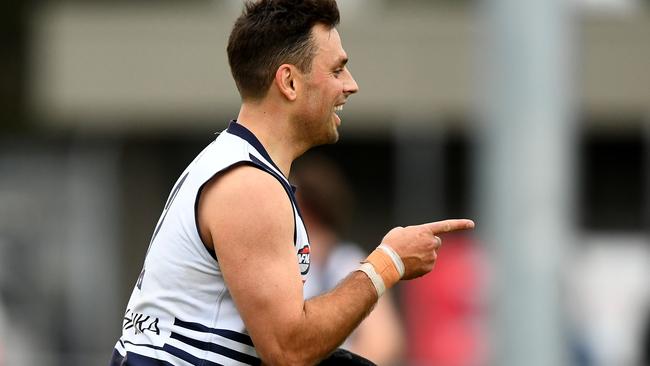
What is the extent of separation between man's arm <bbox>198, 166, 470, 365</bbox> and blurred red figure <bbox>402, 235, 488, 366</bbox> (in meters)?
10.0

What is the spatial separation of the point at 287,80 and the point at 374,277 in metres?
0.57

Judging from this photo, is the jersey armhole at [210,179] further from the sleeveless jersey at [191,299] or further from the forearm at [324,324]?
the forearm at [324,324]

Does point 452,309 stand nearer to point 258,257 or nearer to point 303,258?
point 303,258

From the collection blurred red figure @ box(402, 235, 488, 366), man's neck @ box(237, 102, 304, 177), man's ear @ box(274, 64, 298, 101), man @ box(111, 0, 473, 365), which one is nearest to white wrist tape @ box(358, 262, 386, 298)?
man @ box(111, 0, 473, 365)

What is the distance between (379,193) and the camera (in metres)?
25.1

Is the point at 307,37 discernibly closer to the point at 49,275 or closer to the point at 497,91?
the point at 497,91

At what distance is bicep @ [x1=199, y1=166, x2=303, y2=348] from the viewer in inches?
141

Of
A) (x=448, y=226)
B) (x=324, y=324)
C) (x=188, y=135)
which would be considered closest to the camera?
(x=324, y=324)

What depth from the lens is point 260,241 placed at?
359cm

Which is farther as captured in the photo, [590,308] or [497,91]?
[590,308]

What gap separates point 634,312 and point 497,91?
27.4 ft

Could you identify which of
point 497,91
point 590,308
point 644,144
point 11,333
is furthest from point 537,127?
point 644,144

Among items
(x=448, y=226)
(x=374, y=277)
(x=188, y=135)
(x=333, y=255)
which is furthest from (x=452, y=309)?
(x=188, y=135)

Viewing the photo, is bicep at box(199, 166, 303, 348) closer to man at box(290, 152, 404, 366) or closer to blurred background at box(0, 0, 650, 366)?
man at box(290, 152, 404, 366)
